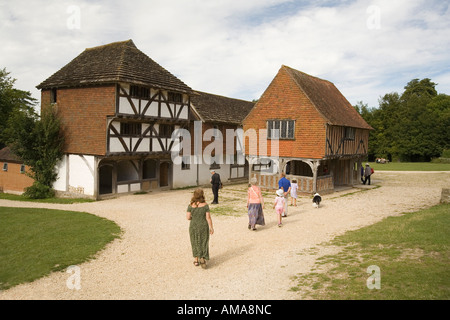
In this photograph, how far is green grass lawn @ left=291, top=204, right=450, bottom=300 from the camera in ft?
20.2

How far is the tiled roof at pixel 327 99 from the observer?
899 inches

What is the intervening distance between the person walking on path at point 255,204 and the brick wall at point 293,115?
10798 millimetres

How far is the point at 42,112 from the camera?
22.0 m

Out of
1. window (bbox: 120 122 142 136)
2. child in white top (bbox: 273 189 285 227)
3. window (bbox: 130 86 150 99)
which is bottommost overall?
child in white top (bbox: 273 189 285 227)

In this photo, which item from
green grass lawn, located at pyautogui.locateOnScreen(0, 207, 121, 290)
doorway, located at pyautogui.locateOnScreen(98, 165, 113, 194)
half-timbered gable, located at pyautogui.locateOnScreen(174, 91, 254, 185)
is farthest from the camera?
half-timbered gable, located at pyautogui.locateOnScreen(174, 91, 254, 185)

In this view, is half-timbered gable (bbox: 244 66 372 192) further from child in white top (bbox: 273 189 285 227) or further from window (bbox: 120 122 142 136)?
child in white top (bbox: 273 189 285 227)

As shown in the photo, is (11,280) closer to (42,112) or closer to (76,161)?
(76,161)

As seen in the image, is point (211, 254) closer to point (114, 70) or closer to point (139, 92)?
point (139, 92)

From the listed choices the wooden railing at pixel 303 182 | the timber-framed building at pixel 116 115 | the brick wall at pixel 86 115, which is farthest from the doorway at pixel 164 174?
the wooden railing at pixel 303 182

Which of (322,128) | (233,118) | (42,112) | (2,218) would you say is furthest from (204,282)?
(233,118)

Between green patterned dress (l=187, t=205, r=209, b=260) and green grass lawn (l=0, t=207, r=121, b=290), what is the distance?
341 centimetres

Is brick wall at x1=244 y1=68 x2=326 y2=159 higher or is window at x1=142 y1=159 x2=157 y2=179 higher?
brick wall at x1=244 y1=68 x2=326 y2=159

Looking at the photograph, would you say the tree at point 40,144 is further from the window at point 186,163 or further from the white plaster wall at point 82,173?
the window at point 186,163

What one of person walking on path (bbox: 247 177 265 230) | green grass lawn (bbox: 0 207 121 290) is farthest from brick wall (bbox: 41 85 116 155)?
person walking on path (bbox: 247 177 265 230)
